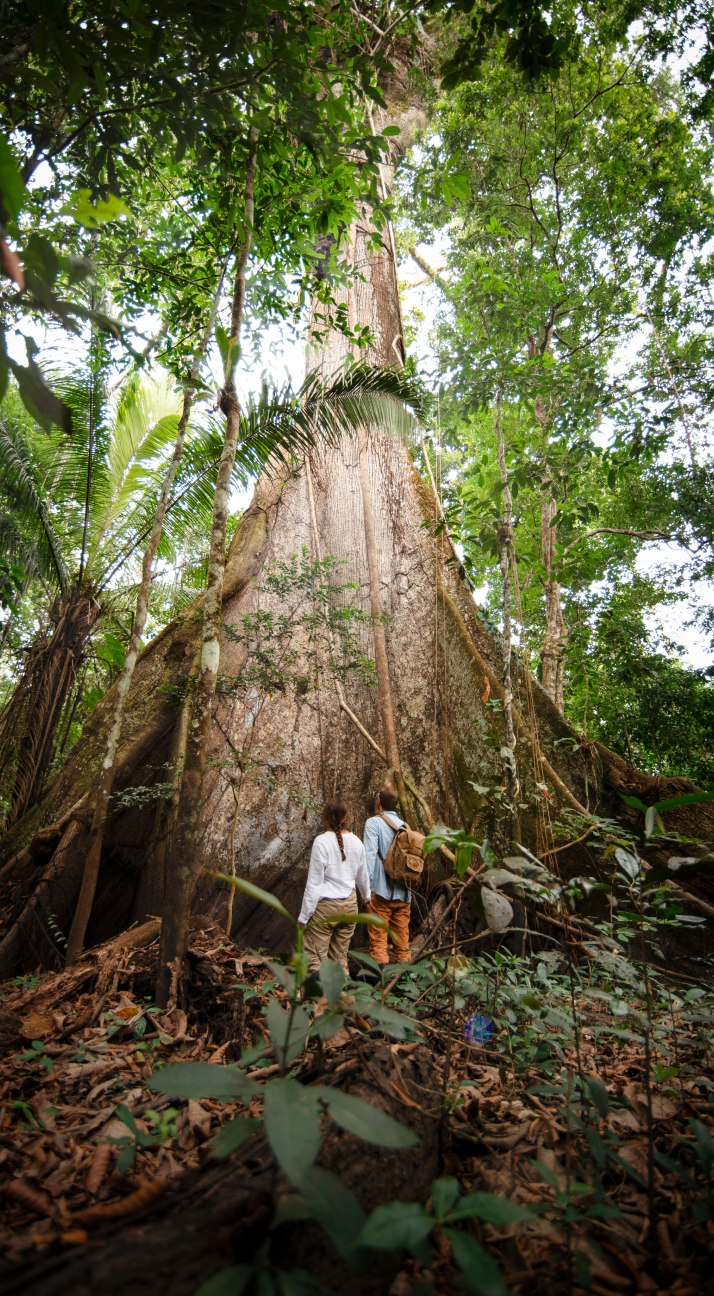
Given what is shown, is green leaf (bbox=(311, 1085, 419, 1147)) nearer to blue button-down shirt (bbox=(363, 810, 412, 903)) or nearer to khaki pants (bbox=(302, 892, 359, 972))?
khaki pants (bbox=(302, 892, 359, 972))

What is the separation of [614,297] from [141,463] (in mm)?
5906

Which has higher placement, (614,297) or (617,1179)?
(614,297)

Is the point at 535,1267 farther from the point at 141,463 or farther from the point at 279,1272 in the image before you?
the point at 141,463

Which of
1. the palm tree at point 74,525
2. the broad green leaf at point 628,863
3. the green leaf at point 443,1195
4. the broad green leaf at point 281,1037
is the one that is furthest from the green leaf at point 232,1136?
the palm tree at point 74,525

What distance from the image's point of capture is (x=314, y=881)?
3502 millimetres

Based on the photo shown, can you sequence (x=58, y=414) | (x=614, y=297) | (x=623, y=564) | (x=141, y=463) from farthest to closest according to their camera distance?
(x=623, y=564)
(x=614, y=297)
(x=141, y=463)
(x=58, y=414)

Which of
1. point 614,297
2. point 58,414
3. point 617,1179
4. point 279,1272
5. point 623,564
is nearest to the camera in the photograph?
point 279,1272

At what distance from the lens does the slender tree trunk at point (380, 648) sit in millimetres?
Result: 4562

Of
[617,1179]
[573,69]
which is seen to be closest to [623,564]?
[573,69]

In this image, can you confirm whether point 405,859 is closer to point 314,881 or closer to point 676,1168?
point 314,881

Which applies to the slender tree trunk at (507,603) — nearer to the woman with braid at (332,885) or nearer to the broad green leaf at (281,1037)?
the woman with braid at (332,885)

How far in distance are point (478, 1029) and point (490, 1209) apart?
1361mm

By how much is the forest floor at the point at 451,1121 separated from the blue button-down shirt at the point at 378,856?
37.9 inches

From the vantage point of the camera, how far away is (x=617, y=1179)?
56.4 inches
